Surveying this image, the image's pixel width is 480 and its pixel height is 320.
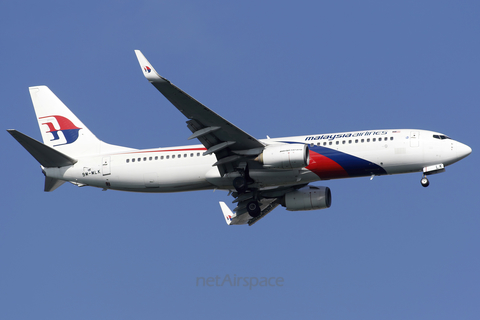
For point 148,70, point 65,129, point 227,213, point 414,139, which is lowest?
point 227,213

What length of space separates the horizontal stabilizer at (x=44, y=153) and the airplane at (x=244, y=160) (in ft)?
0.21

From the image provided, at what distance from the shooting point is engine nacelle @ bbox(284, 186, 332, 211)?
41.8 meters

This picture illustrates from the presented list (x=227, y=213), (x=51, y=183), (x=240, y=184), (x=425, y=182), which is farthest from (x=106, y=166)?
(x=425, y=182)

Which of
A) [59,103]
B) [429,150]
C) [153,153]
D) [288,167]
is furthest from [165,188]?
[429,150]

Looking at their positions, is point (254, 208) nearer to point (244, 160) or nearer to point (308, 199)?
point (308, 199)

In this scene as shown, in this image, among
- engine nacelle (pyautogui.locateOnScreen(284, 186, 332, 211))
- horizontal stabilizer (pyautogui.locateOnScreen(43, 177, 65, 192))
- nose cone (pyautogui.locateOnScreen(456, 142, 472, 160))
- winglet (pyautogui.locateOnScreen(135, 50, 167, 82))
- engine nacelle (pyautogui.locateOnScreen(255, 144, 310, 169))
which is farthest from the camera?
horizontal stabilizer (pyautogui.locateOnScreen(43, 177, 65, 192))

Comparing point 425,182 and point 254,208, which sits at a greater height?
point 425,182

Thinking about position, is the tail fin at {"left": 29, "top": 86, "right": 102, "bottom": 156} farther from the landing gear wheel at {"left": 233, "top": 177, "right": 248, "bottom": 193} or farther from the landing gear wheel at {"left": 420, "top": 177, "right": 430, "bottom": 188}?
the landing gear wheel at {"left": 420, "top": 177, "right": 430, "bottom": 188}

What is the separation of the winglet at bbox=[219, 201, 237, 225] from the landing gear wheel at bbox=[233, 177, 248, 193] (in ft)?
25.0

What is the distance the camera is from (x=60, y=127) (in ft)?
147

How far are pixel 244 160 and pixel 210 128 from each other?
3629mm

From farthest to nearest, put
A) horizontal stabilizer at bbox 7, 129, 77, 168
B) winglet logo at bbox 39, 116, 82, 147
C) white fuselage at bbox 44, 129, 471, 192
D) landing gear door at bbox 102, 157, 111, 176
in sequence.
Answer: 1. winglet logo at bbox 39, 116, 82, 147
2. landing gear door at bbox 102, 157, 111, 176
3. horizontal stabilizer at bbox 7, 129, 77, 168
4. white fuselage at bbox 44, 129, 471, 192

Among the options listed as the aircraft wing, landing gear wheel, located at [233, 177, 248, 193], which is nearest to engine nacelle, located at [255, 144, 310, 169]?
the aircraft wing

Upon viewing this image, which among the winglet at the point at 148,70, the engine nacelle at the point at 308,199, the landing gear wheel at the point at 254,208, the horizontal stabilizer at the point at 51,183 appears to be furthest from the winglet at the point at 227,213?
the winglet at the point at 148,70
